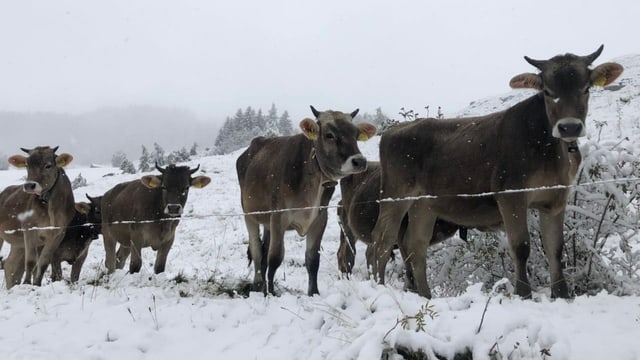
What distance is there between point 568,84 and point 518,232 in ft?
4.82

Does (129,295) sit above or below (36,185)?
below

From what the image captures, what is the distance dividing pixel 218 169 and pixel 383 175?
27.5 meters

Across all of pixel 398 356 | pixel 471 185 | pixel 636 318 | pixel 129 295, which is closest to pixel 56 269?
pixel 129 295

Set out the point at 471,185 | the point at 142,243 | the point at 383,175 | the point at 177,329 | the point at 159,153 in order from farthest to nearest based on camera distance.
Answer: the point at 159,153
the point at 142,243
the point at 383,175
the point at 471,185
the point at 177,329

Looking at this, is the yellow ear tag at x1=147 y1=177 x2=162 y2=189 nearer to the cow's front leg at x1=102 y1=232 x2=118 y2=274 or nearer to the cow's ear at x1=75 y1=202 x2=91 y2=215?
the cow's front leg at x1=102 y1=232 x2=118 y2=274

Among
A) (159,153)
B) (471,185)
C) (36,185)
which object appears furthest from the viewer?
(159,153)

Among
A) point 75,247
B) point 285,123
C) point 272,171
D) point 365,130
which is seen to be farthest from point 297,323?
point 285,123

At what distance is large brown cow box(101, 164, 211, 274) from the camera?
9.95m

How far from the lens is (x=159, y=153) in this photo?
266 ft

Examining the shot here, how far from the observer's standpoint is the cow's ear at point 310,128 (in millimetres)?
7250

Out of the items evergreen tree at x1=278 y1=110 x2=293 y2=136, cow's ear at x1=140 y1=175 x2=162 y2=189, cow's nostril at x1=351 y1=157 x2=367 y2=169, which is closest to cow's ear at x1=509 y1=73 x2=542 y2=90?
cow's nostril at x1=351 y1=157 x2=367 y2=169

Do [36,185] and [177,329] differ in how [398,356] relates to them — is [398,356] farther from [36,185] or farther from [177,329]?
[36,185]

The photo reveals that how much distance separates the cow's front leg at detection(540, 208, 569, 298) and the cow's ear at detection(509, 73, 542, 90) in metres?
1.28

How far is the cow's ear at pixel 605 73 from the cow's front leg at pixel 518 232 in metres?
1.39
